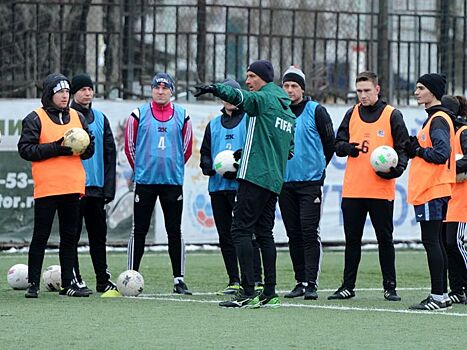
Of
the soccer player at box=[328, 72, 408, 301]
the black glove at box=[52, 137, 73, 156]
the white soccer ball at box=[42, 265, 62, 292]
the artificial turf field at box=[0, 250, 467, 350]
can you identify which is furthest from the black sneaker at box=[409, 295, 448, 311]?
the white soccer ball at box=[42, 265, 62, 292]

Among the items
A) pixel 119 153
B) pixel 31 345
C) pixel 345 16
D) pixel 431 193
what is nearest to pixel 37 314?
pixel 31 345

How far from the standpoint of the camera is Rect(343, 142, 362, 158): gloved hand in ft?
36.0

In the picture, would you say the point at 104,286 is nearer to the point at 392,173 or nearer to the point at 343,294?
the point at 343,294

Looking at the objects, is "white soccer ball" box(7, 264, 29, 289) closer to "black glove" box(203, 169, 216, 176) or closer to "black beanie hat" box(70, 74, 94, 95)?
"black beanie hat" box(70, 74, 94, 95)

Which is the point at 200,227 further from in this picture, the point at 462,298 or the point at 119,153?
the point at 462,298

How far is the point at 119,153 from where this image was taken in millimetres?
16609

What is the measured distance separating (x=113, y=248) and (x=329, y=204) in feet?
Answer: 10.6

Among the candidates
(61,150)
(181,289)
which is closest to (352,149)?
(181,289)

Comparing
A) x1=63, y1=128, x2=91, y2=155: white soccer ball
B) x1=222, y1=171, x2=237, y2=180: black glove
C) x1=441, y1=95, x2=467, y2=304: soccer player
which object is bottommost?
x1=441, y1=95, x2=467, y2=304: soccer player

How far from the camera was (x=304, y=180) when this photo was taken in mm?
11359

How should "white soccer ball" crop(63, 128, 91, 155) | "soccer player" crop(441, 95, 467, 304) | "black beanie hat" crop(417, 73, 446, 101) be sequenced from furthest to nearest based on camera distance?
1. "soccer player" crop(441, 95, 467, 304)
2. "white soccer ball" crop(63, 128, 91, 155)
3. "black beanie hat" crop(417, 73, 446, 101)

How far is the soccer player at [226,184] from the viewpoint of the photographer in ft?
38.7

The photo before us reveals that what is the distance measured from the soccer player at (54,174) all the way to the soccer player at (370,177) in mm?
2395

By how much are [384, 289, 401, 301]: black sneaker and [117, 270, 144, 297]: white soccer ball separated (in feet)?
7.33
